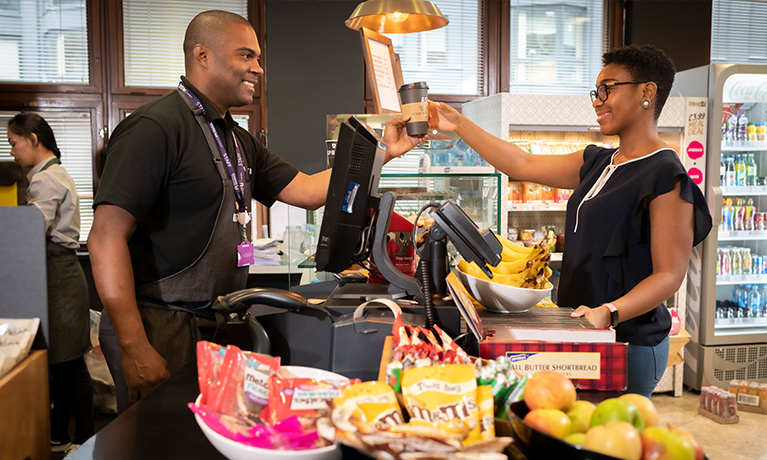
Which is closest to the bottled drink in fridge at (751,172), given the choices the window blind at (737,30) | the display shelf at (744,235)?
the display shelf at (744,235)

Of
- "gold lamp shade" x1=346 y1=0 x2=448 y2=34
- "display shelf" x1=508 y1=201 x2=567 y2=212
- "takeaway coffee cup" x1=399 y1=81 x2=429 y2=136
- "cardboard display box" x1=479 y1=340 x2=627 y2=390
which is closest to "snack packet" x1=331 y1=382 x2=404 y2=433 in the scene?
"cardboard display box" x1=479 y1=340 x2=627 y2=390

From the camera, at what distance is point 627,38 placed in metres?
5.33

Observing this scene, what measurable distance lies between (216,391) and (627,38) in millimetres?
5669

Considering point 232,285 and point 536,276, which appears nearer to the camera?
point 536,276

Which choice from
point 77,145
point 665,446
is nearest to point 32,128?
point 77,145

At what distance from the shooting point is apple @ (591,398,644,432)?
688 mm

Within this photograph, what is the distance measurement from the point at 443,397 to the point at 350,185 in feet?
2.00

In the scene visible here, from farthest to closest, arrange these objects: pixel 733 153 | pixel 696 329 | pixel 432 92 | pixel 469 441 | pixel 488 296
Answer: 1. pixel 432 92
2. pixel 733 153
3. pixel 696 329
4. pixel 488 296
5. pixel 469 441

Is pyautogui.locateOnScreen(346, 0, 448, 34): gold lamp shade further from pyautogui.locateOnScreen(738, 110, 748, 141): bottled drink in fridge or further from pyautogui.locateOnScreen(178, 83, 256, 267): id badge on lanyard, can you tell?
pyautogui.locateOnScreen(738, 110, 748, 141): bottled drink in fridge

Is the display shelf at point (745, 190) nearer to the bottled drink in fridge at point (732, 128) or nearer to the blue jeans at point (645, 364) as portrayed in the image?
the bottled drink in fridge at point (732, 128)

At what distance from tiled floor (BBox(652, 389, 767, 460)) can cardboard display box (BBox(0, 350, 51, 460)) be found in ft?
10.0

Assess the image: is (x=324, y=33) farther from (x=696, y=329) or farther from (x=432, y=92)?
(x=696, y=329)

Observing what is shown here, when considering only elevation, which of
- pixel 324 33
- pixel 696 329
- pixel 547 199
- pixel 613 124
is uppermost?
pixel 324 33

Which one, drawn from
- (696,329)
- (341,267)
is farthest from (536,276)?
(696,329)
